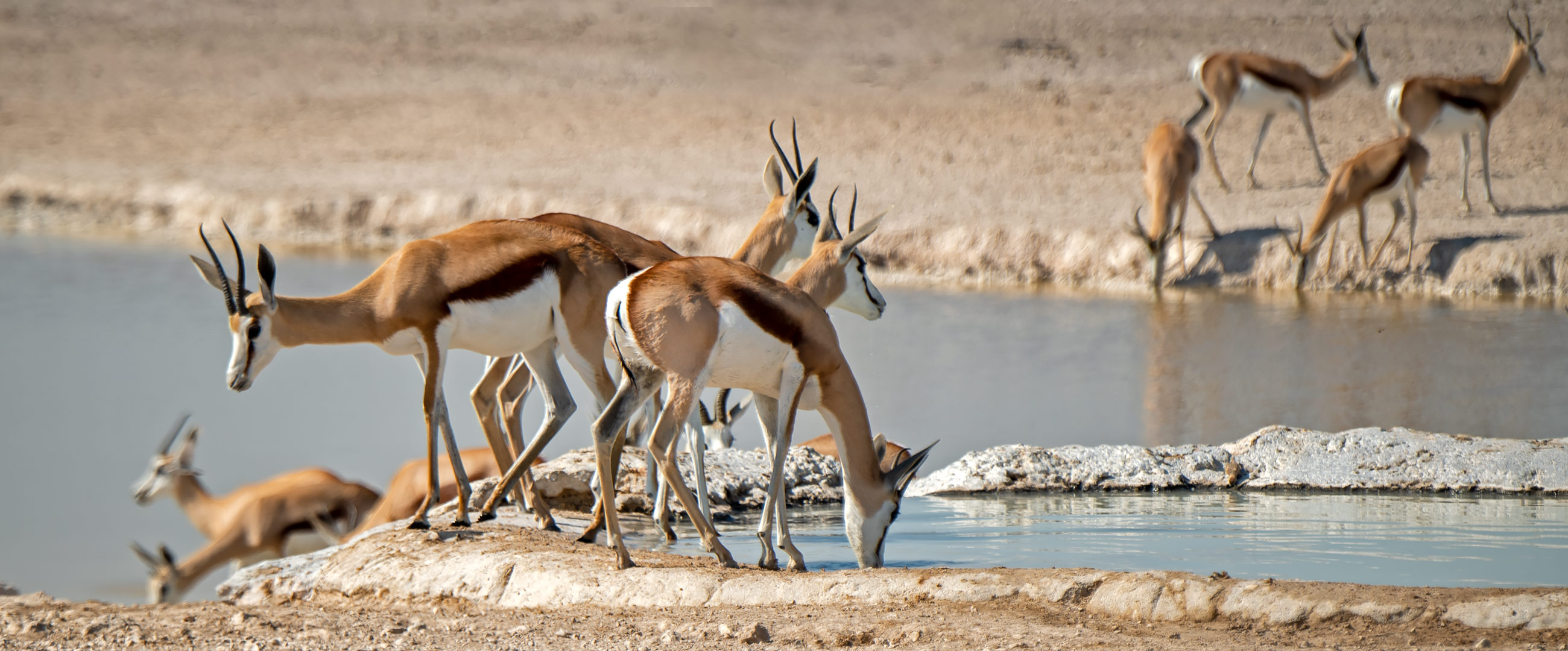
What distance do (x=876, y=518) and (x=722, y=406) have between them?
3171 mm

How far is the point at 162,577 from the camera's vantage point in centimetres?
766

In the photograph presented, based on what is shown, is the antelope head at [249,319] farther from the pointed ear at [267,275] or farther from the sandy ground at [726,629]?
the sandy ground at [726,629]

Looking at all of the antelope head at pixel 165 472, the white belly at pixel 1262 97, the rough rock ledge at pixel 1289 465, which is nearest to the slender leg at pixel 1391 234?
the white belly at pixel 1262 97

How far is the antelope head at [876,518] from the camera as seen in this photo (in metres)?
5.75

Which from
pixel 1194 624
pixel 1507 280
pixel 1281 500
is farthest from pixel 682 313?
pixel 1507 280

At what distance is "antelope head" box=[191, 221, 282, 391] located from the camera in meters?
5.84

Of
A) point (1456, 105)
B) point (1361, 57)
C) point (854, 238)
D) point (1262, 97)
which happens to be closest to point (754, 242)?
point (854, 238)

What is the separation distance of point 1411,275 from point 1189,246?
236 cm

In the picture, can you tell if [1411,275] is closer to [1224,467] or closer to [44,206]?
[1224,467]

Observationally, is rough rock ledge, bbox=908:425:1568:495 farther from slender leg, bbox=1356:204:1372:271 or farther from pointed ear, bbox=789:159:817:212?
slender leg, bbox=1356:204:1372:271

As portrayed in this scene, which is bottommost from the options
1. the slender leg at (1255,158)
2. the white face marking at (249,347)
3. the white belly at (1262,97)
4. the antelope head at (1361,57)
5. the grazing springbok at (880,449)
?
the grazing springbok at (880,449)

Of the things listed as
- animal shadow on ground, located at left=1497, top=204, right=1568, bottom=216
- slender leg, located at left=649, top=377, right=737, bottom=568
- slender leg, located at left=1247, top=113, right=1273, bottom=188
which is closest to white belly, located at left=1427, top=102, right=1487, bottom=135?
animal shadow on ground, located at left=1497, top=204, right=1568, bottom=216

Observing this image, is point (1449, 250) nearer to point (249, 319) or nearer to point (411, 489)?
point (411, 489)

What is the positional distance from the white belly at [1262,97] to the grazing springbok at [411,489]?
12.7m
